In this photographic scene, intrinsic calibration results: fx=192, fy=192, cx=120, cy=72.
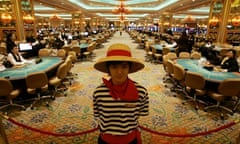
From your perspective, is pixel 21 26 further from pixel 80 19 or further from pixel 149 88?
pixel 80 19

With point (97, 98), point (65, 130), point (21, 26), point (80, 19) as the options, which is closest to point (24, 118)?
point (65, 130)

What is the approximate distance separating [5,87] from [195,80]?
3.35m

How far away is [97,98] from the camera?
1.41m

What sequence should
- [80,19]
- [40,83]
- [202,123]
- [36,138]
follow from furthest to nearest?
[80,19] < [40,83] < [202,123] < [36,138]

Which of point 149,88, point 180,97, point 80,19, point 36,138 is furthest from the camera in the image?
point 80,19

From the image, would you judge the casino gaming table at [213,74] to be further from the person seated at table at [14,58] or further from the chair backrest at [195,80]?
the person seated at table at [14,58]

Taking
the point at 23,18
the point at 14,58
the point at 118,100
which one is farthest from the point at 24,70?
the point at 23,18

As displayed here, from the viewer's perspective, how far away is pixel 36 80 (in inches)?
141

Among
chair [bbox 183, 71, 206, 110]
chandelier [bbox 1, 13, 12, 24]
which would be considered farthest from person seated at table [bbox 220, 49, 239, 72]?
chandelier [bbox 1, 13, 12, 24]

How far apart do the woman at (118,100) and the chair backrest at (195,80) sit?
2421 millimetres

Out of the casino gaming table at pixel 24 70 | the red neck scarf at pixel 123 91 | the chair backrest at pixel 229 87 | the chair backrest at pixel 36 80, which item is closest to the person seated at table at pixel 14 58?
the casino gaming table at pixel 24 70

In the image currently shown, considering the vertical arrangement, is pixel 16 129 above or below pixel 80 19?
below

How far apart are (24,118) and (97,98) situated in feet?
8.74

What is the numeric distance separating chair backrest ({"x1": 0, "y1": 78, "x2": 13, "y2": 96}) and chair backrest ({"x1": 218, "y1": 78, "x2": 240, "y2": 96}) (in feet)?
11.8
